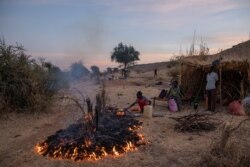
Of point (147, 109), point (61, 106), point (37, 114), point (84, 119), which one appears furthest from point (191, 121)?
point (61, 106)

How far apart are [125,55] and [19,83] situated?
3640 centimetres

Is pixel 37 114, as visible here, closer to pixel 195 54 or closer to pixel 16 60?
pixel 16 60

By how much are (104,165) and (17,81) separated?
621 centimetres

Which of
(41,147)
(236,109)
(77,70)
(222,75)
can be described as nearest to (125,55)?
(77,70)

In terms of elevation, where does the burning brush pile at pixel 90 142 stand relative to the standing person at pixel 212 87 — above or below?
below

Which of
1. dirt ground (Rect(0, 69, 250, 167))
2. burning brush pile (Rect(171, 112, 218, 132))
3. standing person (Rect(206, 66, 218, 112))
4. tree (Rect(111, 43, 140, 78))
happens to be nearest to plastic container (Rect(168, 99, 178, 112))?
dirt ground (Rect(0, 69, 250, 167))

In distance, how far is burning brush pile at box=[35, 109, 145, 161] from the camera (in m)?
6.54

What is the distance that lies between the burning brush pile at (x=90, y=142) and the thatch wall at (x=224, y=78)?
6.44m

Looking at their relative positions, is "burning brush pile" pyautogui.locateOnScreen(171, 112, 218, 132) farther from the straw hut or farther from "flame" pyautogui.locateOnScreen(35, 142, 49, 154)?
the straw hut

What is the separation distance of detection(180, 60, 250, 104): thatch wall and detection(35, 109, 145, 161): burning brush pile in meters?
6.44

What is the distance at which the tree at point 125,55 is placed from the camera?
4728cm

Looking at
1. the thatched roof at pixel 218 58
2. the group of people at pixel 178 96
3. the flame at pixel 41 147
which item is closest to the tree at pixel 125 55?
the thatched roof at pixel 218 58

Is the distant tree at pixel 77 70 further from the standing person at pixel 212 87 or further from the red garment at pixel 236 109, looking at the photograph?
the red garment at pixel 236 109

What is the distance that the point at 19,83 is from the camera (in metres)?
11.2
